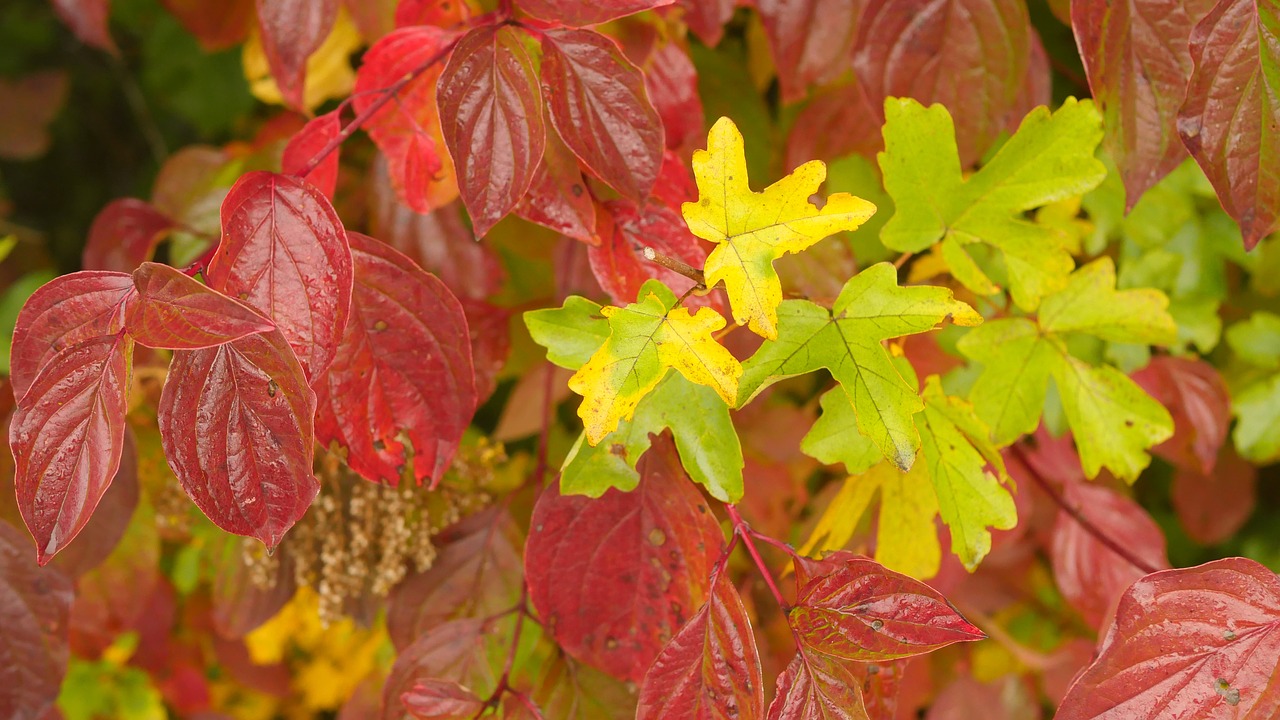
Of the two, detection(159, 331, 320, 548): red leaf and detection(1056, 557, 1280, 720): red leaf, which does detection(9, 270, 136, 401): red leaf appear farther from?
detection(1056, 557, 1280, 720): red leaf

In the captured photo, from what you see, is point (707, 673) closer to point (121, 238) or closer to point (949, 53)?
point (949, 53)

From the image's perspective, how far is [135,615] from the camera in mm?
909

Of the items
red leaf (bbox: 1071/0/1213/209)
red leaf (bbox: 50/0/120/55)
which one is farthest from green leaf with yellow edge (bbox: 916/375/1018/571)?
red leaf (bbox: 50/0/120/55)

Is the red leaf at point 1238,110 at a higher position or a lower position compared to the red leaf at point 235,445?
higher

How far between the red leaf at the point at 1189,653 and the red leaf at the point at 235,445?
446 millimetres

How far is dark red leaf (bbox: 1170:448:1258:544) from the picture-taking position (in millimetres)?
1094

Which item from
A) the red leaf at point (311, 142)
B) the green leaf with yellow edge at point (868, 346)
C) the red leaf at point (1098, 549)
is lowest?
the red leaf at point (1098, 549)

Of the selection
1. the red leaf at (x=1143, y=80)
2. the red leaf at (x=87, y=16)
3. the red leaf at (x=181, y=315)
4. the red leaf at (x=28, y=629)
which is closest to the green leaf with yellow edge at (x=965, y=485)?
the red leaf at (x=1143, y=80)

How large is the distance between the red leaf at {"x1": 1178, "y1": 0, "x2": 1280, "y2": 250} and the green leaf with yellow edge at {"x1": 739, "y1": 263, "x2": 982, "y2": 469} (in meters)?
0.18

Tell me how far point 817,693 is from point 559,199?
1.12ft

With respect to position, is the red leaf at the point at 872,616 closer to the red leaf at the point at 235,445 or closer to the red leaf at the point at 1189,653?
the red leaf at the point at 1189,653

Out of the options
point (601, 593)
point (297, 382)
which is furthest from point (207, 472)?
point (601, 593)

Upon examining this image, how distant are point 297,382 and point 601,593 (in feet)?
0.88

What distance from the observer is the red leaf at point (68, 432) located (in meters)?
0.48
